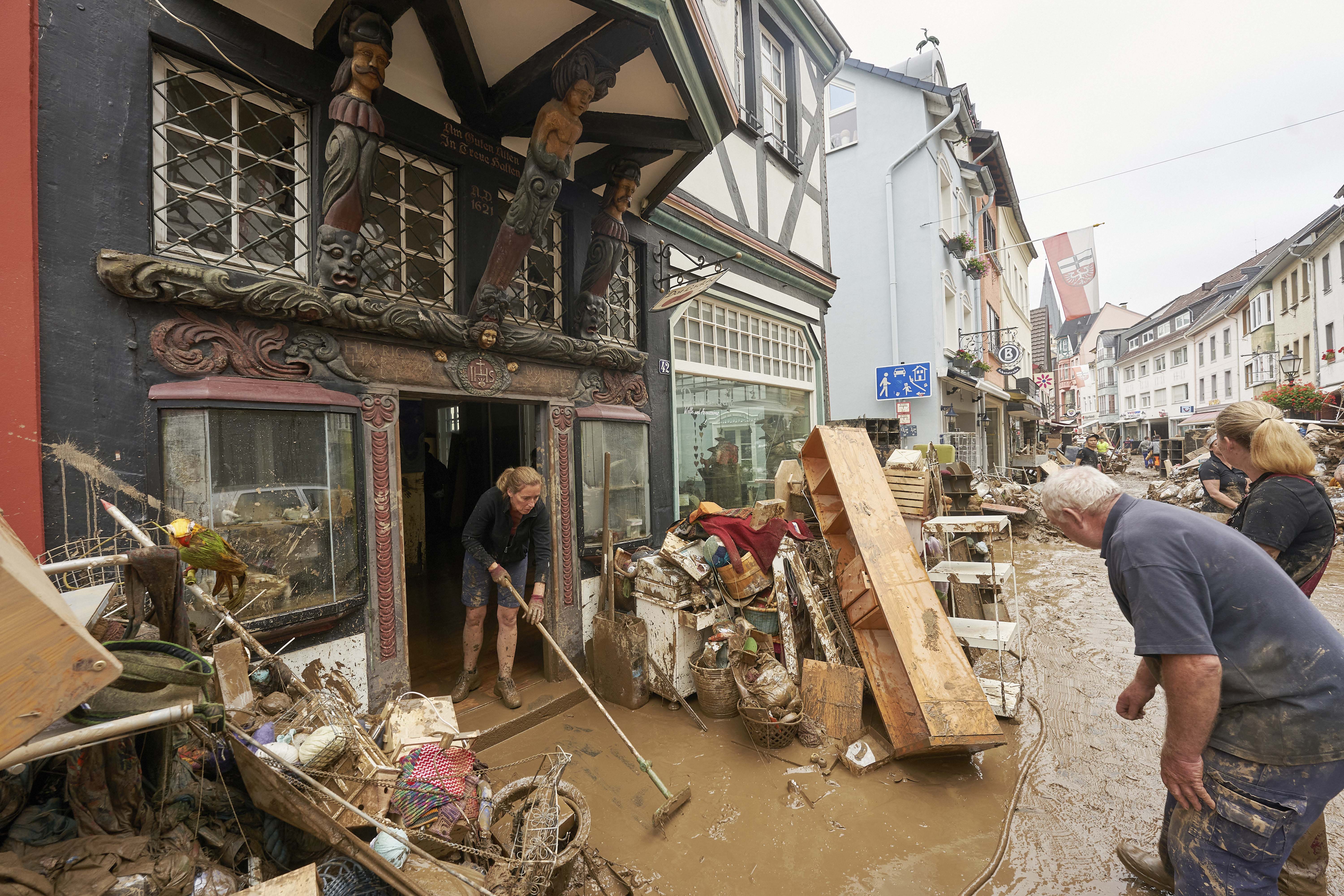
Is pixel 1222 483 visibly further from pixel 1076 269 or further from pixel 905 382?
pixel 1076 269

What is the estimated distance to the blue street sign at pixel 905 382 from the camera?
32.6 ft

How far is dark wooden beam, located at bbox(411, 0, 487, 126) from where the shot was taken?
3.41 metres

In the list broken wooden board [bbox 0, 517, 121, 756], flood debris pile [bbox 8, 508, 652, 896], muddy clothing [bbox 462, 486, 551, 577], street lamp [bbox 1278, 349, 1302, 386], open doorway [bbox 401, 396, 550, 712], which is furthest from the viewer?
street lamp [bbox 1278, 349, 1302, 386]

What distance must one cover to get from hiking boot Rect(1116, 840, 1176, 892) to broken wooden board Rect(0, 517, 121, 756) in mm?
3765

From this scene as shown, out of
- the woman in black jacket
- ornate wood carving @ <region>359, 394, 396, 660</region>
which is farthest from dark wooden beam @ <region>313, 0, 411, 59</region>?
the woman in black jacket

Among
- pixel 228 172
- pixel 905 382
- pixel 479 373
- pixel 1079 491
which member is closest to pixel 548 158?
pixel 479 373

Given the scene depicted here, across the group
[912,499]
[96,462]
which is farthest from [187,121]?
[912,499]

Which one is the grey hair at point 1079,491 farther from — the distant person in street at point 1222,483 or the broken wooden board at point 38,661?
the distant person in street at point 1222,483

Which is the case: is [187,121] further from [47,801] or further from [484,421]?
[484,421]

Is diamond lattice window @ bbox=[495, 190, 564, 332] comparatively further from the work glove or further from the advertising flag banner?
the advertising flag banner

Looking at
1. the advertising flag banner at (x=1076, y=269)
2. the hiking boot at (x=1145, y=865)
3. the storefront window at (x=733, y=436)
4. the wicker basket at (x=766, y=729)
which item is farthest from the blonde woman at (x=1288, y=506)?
the advertising flag banner at (x=1076, y=269)

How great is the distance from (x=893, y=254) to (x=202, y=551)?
1409 centimetres

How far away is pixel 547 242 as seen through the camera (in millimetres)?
4918

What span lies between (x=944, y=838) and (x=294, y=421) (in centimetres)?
413
